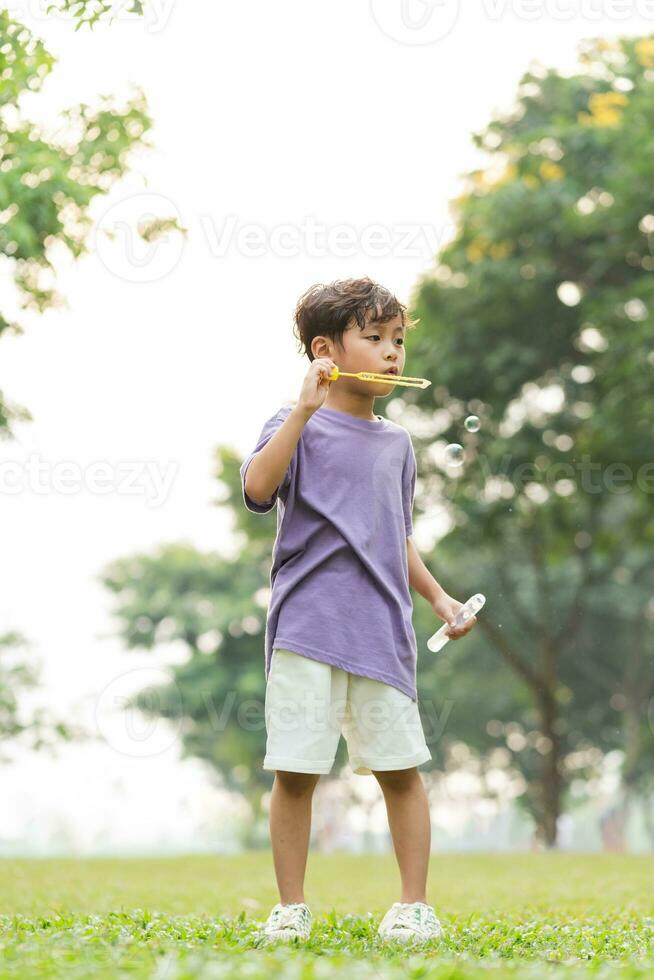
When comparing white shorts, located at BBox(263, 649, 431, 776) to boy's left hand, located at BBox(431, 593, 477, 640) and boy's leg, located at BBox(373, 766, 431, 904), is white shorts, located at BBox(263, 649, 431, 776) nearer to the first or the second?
boy's leg, located at BBox(373, 766, 431, 904)

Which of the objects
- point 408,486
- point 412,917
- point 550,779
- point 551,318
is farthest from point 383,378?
point 550,779

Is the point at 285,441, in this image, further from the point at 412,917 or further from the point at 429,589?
the point at 412,917

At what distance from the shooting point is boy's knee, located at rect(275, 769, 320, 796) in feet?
13.5

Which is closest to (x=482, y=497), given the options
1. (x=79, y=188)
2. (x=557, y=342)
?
(x=557, y=342)

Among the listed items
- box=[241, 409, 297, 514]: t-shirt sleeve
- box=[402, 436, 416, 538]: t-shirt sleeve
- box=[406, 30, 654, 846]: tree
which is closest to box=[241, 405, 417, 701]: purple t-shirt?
box=[241, 409, 297, 514]: t-shirt sleeve

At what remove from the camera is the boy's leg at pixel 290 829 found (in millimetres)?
4098

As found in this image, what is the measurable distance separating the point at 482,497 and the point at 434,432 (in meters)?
1.12

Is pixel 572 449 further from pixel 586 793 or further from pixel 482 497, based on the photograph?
pixel 586 793

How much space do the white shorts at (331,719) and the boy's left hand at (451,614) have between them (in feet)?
0.92

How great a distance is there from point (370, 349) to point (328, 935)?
184 centimetres

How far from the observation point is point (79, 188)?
821 centimetres

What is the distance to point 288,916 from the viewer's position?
3994 millimetres

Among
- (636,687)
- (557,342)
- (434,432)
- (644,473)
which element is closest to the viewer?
(644,473)

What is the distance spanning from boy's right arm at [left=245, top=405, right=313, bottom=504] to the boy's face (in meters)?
0.32
